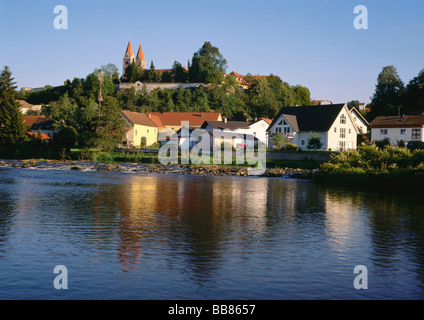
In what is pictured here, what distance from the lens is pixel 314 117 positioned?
81188mm

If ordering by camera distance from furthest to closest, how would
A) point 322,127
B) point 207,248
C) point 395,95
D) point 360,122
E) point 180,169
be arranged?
point 395,95 < point 360,122 < point 322,127 < point 180,169 < point 207,248

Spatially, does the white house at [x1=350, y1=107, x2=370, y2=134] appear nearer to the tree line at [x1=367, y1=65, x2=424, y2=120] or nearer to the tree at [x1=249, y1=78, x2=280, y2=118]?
the tree line at [x1=367, y1=65, x2=424, y2=120]

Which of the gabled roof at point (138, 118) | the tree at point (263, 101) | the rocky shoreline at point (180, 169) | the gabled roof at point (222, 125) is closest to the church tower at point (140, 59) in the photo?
the tree at point (263, 101)

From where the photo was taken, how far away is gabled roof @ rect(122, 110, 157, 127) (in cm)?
9906

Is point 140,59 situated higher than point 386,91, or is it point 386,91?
point 140,59

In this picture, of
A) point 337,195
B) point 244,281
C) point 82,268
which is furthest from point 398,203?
point 82,268

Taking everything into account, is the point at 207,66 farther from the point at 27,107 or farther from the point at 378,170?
the point at 378,170

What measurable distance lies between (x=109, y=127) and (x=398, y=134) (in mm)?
52464

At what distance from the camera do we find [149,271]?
12875 millimetres

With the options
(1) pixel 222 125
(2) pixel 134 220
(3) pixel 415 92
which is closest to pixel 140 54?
(1) pixel 222 125

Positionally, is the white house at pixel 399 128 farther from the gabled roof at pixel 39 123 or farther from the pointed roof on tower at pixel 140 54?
the pointed roof on tower at pixel 140 54

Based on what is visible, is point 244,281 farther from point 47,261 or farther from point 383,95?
point 383,95

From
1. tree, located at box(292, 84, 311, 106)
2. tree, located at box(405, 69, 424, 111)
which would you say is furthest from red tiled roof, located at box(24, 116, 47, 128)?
tree, located at box(405, 69, 424, 111)

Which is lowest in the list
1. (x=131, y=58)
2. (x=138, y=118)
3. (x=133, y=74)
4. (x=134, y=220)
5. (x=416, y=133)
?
(x=134, y=220)
